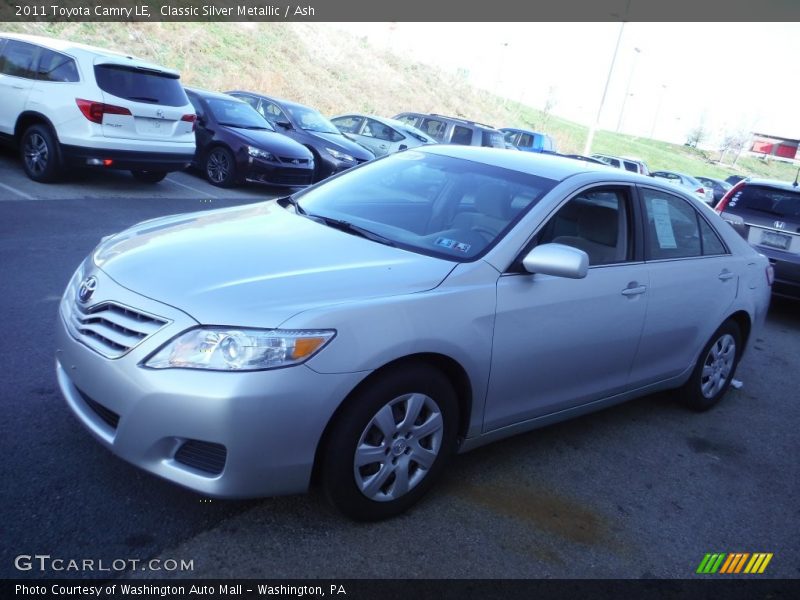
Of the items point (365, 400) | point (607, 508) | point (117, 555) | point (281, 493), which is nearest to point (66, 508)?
point (117, 555)

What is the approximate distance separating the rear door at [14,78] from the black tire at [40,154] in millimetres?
302

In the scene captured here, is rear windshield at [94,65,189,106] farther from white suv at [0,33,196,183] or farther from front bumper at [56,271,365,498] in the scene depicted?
front bumper at [56,271,365,498]

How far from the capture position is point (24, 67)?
30.4ft

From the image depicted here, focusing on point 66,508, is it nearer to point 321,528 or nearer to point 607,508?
point 321,528

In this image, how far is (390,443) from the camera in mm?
3045

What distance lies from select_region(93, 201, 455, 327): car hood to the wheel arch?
29 cm

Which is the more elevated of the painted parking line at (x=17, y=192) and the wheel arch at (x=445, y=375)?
the wheel arch at (x=445, y=375)

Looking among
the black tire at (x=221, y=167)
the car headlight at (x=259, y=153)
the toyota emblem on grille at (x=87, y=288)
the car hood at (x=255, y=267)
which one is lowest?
the black tire at (x=221, y=167)

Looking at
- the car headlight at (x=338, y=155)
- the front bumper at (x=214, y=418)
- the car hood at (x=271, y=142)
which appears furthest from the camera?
the car headlight at (x=338, y=155)

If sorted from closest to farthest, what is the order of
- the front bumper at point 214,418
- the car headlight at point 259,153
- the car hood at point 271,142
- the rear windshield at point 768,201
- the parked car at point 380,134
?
the front bumper at point 214,418, the rear windshield at point 768,201, the car headlight at point 259,153, the car hood at point 271,142, the parked car at point 380,134

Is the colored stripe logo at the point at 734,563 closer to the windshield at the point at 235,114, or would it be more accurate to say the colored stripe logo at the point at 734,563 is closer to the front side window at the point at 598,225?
the front side window at the point at 598,225

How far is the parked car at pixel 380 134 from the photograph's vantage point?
55.3ft

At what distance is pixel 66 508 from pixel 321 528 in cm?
102

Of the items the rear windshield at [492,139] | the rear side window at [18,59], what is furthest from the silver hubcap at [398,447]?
the rear windshield at [492,139]
